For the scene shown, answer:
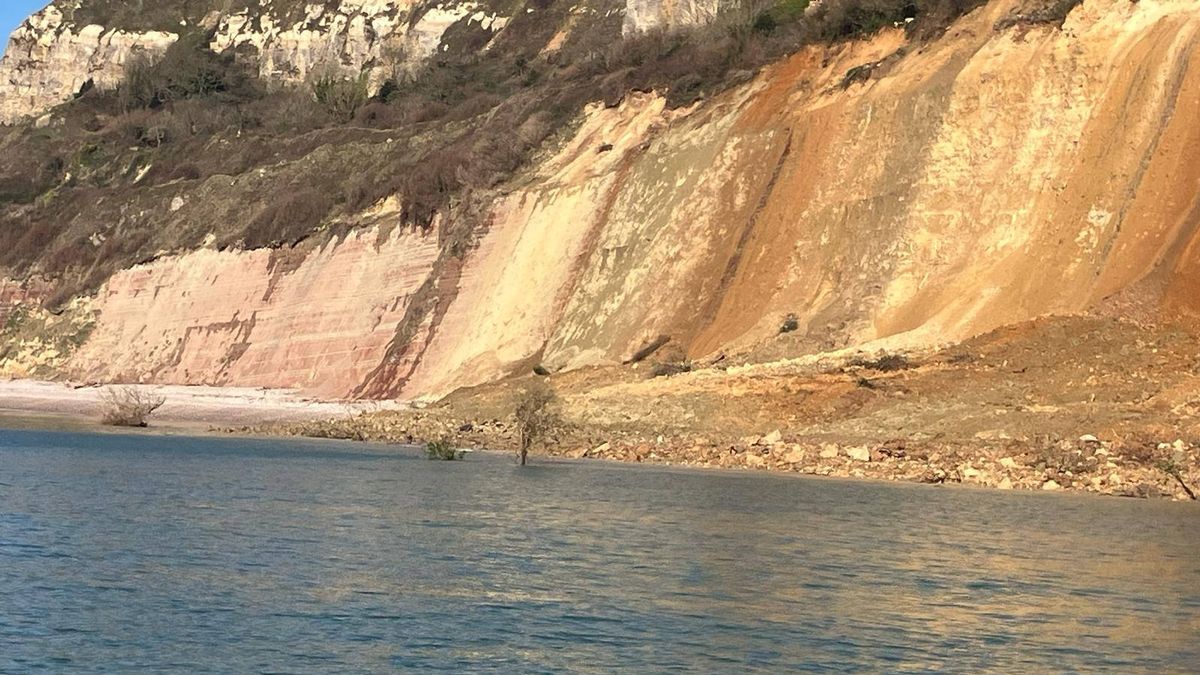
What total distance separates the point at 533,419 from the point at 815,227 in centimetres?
1257

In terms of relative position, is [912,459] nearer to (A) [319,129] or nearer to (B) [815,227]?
(B) [815,227]

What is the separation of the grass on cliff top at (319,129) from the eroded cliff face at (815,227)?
1874mm

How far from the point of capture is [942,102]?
154 ft

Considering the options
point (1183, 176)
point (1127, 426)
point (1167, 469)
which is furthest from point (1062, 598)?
point (1183, 176)

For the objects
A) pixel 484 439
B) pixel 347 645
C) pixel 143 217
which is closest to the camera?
pixel 347 645

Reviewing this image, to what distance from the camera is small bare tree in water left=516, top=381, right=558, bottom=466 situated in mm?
38406

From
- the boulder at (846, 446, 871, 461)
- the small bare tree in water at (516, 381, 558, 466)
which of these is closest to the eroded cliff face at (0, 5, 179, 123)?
the small bare tree in water at (516, 381, 558, 466)

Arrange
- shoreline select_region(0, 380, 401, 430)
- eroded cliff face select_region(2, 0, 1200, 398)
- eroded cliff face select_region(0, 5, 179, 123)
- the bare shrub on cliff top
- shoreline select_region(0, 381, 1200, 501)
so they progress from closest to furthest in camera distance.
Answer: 1. shoreline select_region(0, 381, 1200, 501)
2. eroded cliff face select_region(2, 0, 1200, 398)
3. the bare shrub on cliff top
4. shoreline select_region(0, 380, 401, 430)
5. eroded cliff face select_region(0, 5, 179, 123)

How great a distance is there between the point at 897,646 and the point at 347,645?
515 cm

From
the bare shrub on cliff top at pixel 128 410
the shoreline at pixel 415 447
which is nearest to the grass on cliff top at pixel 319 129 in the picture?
the bare shrub on cliff top at pixel 128 410

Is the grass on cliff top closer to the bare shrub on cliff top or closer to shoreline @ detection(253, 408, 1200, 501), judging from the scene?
the bare shrub on cliff top

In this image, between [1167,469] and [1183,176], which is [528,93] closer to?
[1183,176]

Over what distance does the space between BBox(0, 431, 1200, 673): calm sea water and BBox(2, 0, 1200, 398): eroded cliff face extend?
440 inches

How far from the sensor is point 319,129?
296 feet
